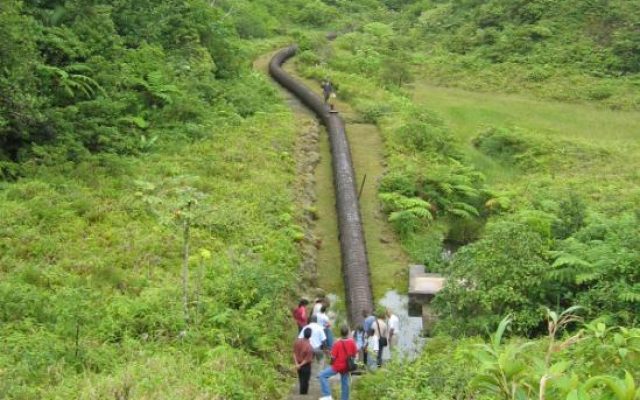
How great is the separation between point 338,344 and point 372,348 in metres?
2.13

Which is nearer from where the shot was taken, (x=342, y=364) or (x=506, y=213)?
(x=342, y=364)

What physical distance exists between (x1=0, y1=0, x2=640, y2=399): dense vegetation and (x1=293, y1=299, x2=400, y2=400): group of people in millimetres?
527

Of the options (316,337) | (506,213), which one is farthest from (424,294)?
(506,213)

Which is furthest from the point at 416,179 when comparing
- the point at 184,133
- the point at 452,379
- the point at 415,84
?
the point at 415,84

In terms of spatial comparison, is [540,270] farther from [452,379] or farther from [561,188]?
[561,188]

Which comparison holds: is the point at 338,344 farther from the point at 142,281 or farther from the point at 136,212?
the point at 136,212

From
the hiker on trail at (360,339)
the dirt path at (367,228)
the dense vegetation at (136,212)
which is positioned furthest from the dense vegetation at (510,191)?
the dense vegetation at (136,212)

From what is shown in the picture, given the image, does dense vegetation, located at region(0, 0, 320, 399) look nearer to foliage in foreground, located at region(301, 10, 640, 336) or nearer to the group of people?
the group of people

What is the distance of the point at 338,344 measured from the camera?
10.9m

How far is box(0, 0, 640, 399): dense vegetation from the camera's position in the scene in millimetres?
9758

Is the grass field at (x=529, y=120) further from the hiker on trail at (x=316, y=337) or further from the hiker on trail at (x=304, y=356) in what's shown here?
the hiker on trail at (x=304, y=356)

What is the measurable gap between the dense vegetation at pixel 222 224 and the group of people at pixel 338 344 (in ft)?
1.73

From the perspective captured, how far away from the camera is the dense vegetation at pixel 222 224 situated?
9758 millimetres

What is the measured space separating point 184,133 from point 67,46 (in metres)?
4.21
